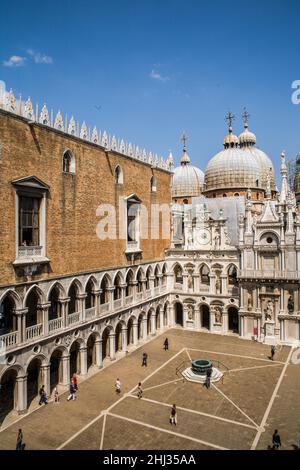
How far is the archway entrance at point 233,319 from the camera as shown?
41.7m

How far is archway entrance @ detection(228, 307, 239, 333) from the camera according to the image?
1642 inches

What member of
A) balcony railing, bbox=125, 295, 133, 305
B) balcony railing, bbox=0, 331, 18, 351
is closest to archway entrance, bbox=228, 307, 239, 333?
balcony railing, bbox=125, 295, 133, 305

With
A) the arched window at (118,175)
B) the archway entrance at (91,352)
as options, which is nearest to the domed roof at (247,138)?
the arched window at (118,175)

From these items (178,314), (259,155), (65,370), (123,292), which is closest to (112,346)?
(123,292)

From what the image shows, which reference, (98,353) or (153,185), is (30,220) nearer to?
(98,353)

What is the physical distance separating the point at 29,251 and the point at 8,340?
540cm

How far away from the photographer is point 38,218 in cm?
2477

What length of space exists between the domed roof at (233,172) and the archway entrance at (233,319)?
728 inches

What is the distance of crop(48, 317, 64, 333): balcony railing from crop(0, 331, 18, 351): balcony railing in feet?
10.3

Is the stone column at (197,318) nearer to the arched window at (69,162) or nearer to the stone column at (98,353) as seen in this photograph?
the stone column at (98,353)

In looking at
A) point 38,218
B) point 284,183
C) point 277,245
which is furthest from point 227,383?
point 284,183

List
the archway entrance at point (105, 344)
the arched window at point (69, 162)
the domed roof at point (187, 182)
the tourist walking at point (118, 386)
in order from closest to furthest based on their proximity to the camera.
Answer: the tourist walking at point (118, 386) → the arched window at point (69, 162) → the archway entrance at point (105, 344) → the domed roof at point (187, 182)

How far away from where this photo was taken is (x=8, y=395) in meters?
26.0

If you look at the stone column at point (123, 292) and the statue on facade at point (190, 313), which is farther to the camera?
the statue on facade at point (190, 313)
